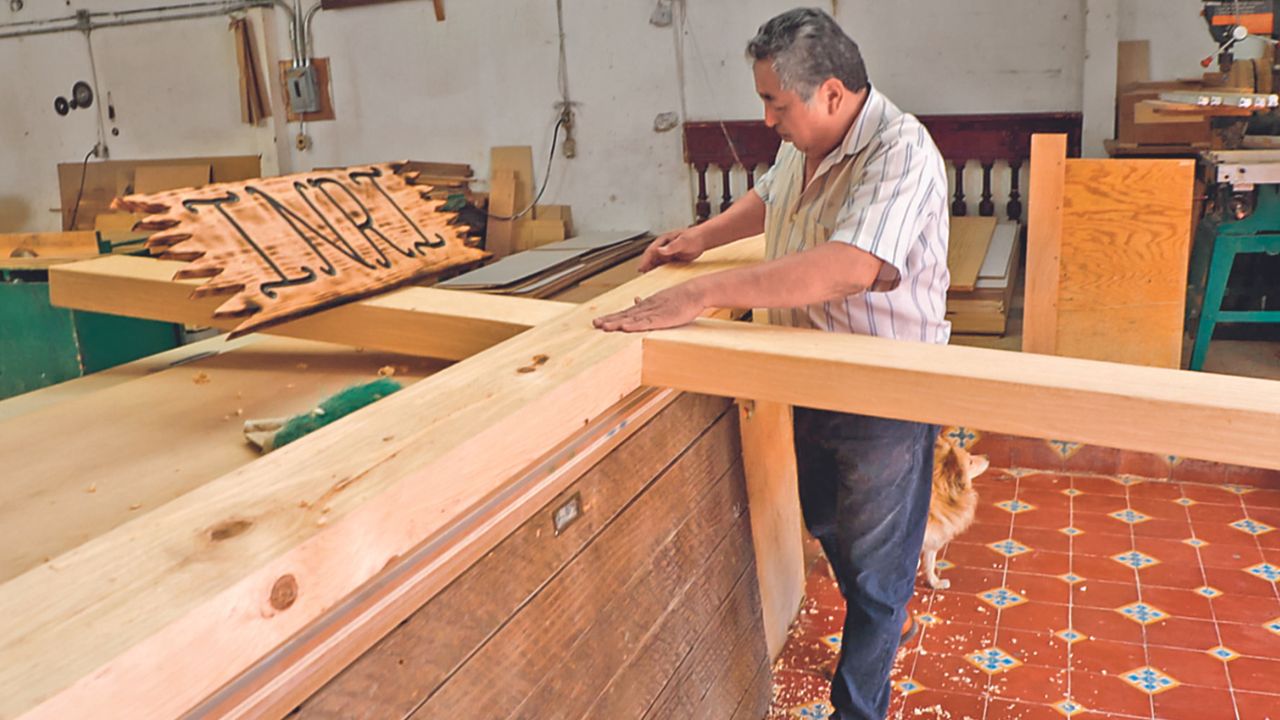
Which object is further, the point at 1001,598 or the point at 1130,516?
the point at 1130,516

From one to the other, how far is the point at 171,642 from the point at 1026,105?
5596 millimetres

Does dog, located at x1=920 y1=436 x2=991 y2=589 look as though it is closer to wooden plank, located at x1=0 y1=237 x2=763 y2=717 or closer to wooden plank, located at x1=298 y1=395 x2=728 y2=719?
wooden plank, located at x1=298 y1=395 x2=728 y2=719

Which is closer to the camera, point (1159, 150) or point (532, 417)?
point (532, 417)

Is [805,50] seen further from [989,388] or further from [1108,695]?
[1108,695]

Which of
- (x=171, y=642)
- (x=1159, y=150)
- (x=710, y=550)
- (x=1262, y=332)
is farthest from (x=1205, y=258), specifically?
(x=171, y=642)

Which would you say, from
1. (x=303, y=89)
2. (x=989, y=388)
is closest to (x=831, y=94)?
(x=989, y=388)

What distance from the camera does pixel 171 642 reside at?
982 millimetres

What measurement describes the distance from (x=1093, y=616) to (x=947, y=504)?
22.0 inches

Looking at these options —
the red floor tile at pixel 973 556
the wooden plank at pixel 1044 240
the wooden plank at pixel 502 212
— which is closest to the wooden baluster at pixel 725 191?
the wooden plank at pixel 502 212

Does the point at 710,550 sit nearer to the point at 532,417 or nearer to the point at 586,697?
the point at 586,697

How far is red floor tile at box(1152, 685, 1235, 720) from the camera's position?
2805mm

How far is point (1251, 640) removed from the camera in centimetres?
315

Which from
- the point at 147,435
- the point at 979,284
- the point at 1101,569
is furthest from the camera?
the point at 979,284

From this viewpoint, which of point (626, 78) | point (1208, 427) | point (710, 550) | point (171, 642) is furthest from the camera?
point (626, 78)
